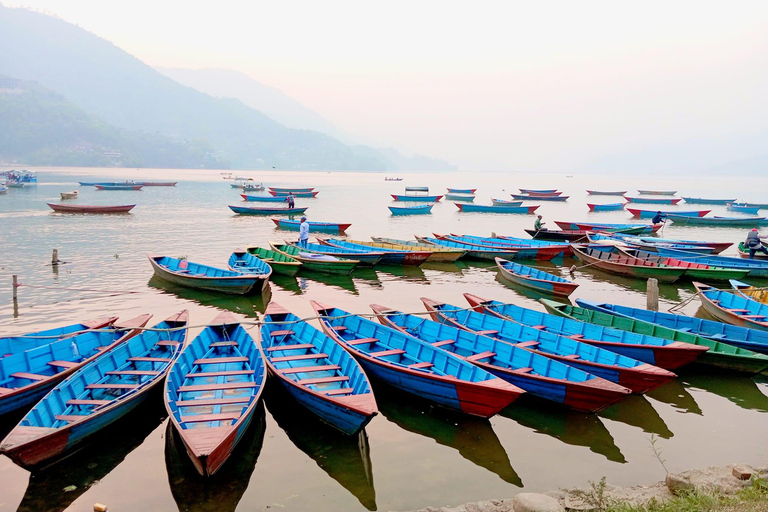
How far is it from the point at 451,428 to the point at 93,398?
26.8 ft

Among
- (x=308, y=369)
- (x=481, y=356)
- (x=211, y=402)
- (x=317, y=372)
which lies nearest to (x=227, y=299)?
(x=317, y=372)

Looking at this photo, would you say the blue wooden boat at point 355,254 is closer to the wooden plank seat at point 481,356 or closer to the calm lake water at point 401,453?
the calm lake water at point 401,453

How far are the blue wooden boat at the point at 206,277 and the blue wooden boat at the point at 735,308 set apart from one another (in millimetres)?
18214

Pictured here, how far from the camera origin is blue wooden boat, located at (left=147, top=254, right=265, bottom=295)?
2192cm

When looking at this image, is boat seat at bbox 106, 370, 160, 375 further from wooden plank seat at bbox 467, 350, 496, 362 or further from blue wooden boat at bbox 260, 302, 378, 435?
wooden plank seat at bbox 467, 350, 496, 362

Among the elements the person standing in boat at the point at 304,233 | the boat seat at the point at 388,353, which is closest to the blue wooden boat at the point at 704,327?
the boat seat at the point at 388,353

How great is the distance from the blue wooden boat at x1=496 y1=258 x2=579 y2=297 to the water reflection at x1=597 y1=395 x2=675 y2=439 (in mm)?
10100

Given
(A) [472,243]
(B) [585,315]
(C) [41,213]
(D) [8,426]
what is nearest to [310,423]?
(D) [8,426]

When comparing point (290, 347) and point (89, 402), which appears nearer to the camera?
point (89, 402)

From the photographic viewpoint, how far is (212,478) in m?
9.58

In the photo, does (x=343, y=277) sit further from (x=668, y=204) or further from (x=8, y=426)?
(x=668, y=204)

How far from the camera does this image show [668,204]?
296ft

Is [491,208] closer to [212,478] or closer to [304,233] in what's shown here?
[304,233]

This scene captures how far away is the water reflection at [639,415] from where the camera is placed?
11.9 meters
